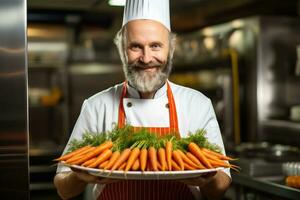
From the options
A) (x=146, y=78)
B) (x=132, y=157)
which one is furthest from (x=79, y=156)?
(x=146, y=78)

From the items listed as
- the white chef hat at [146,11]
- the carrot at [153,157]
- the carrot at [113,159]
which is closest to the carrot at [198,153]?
the carrot at [153,157]

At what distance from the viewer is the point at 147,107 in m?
1.86

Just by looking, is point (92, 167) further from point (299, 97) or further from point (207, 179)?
point (299, 97)

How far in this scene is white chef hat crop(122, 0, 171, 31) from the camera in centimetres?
182

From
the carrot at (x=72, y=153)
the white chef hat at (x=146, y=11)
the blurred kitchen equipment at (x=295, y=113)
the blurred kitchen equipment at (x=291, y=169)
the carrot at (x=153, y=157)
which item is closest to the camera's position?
the carrot at (x=153, y=157)

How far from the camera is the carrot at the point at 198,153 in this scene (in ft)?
4.84

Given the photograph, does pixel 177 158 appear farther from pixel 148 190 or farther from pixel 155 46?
pixel 155 46

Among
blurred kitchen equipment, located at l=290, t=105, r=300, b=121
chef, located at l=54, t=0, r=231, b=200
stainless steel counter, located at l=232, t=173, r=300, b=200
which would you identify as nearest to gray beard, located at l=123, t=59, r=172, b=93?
chef, located at l=54, t=0, r=231, b=200

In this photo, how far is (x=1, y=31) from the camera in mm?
1586

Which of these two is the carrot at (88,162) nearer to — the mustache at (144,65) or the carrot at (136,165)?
the carrot at (136,165)

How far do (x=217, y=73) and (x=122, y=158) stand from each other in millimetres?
2980

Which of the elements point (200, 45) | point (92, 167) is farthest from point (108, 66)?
point (92, 167)

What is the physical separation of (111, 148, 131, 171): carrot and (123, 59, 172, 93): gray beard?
30 centimetres

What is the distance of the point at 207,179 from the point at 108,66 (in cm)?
410
